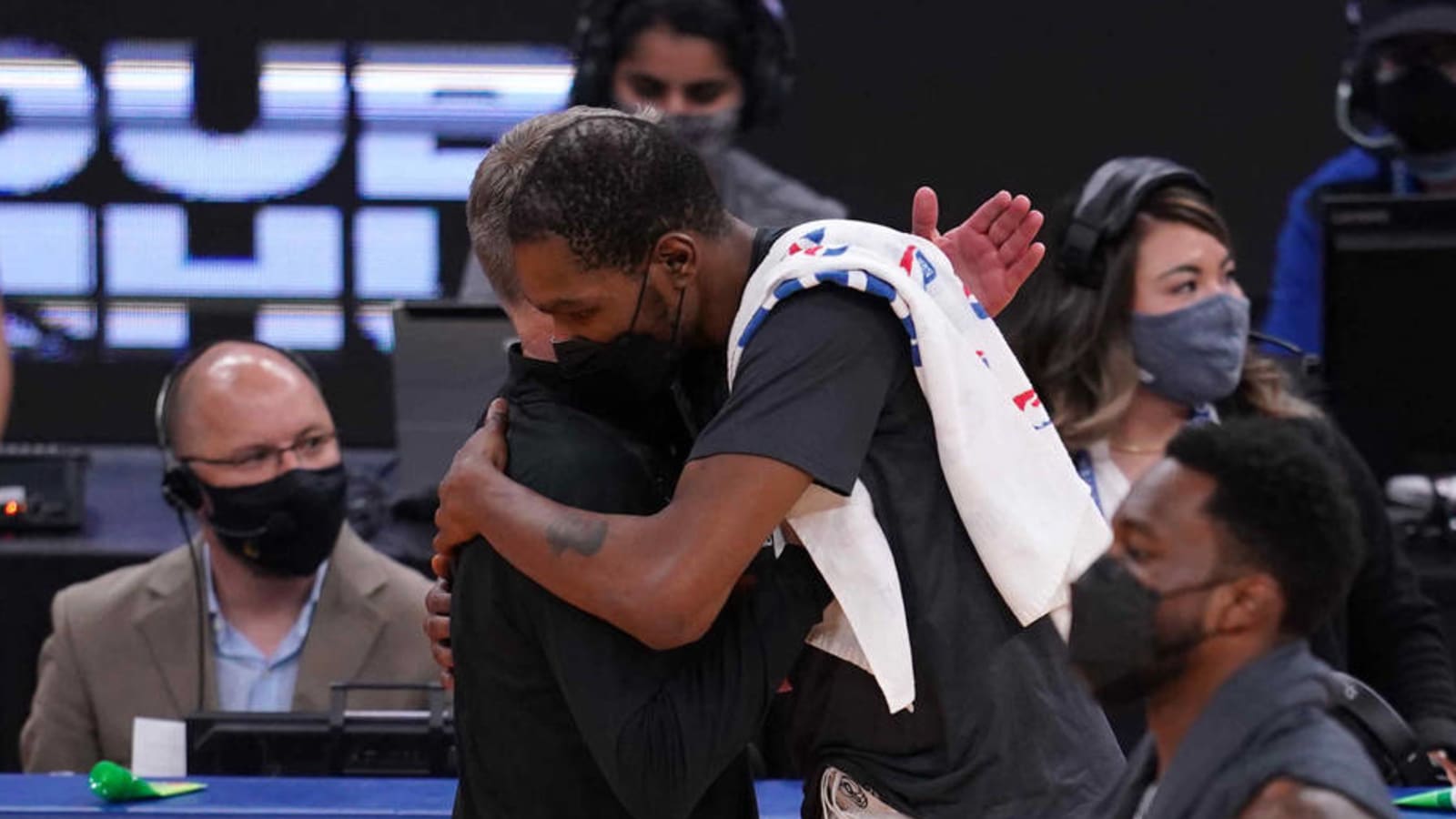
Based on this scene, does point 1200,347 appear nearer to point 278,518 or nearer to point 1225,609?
point 278,518

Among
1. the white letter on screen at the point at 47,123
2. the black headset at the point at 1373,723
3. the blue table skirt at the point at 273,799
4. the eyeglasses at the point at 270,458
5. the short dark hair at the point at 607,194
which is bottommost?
the eyeglasses at the point at 270,458

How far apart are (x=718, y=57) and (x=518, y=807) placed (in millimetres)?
3104

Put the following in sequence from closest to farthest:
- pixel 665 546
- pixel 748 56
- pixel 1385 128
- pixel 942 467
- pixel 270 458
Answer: pixel 665 546
pixel 942 467
pixel 270 458
pixel 748 56
pixel 1385 128

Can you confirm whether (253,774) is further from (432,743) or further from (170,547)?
(170,547)

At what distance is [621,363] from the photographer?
2.35m

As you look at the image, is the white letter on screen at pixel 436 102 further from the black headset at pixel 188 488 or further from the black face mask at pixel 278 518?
the black face mask at pixel 278 518

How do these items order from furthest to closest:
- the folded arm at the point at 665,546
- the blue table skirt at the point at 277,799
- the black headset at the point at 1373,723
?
the blue table skirt at the point at 277,799, the black headset at the point at 1373,723, the folded arm at the point at 665,546

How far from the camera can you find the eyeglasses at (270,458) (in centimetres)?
446

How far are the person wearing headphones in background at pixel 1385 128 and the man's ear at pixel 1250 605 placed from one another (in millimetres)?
3237

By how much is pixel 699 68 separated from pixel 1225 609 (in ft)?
11.2

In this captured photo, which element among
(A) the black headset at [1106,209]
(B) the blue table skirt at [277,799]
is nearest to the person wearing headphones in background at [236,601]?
(B) the blue table skirt at [277,799]

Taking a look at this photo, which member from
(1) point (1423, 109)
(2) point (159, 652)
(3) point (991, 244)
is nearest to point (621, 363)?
(3) point (991, 244)

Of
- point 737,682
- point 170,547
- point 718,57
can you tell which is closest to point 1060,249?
point 718,57

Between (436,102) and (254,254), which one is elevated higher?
(436,102)
